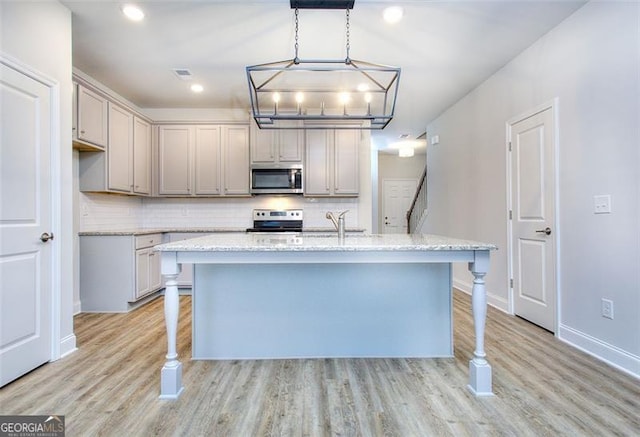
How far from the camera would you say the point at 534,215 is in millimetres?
3029

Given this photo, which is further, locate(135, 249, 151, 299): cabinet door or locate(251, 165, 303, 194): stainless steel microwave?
locate(251, 165, 303, 194): stainless steel microwave

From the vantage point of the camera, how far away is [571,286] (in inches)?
102

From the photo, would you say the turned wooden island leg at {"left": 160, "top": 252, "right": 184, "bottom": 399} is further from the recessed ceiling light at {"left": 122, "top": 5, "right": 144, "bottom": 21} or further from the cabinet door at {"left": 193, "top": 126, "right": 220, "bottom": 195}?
the cabinet door at {"left": 193, "top": 126, "right": 220, "bottom": 195}

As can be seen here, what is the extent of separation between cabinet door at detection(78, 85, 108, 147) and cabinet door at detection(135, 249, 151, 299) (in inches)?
51.1

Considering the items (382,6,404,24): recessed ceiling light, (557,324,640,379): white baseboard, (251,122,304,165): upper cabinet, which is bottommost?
(557,324,640,379): white baseboard

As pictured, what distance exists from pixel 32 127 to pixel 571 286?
14.0ft

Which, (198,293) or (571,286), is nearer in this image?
(198,293)

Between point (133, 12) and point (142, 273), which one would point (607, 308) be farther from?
point (142, 273)

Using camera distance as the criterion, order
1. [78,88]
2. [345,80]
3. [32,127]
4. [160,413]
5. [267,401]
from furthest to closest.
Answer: [345,80] → [78,88] → [32,127] → [267,401] → [160,413]

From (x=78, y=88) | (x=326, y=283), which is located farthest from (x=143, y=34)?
(x=326, y=283)

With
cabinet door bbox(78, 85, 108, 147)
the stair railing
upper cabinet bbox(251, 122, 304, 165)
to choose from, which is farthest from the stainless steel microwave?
the stair railing

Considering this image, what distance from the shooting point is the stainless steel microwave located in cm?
450

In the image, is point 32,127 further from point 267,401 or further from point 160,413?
point 267,401

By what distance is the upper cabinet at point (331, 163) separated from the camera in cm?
455
